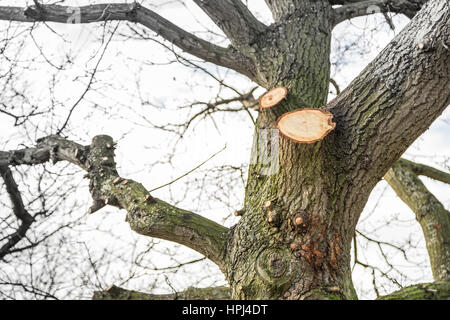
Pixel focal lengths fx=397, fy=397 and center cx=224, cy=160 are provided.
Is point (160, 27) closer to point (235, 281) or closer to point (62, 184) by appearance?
point (62, 184)

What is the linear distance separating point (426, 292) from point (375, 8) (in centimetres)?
277

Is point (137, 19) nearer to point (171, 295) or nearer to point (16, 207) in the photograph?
point (16, 207)

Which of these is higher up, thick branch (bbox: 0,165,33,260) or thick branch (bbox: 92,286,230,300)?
thick branch (bbox: 0,165,33,260)

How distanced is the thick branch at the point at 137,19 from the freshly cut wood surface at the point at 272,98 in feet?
3.37

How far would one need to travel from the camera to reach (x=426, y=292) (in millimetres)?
1899

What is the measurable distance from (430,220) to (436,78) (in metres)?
2.11

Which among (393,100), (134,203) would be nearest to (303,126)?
(393,100)

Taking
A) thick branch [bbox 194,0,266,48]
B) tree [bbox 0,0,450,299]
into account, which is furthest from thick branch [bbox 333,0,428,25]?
tree [bbox 0,0,450,299]

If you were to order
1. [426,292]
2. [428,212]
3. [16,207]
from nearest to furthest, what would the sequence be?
[426,292]
[16,207]
[428,212]

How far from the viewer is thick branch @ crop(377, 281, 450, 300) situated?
188cm

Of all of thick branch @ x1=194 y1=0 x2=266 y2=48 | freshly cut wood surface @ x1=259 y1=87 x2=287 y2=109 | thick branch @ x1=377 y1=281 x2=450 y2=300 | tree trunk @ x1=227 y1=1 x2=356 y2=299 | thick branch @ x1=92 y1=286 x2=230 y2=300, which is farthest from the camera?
thick branch @ x1=194 y1=0 x2=266 y2=48

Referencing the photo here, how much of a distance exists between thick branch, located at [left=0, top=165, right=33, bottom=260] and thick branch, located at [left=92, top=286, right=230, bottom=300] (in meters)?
1.20

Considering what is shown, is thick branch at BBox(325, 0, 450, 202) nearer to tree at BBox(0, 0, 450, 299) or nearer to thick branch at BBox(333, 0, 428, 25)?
tree at BBox(0, 0, 450, 299)
